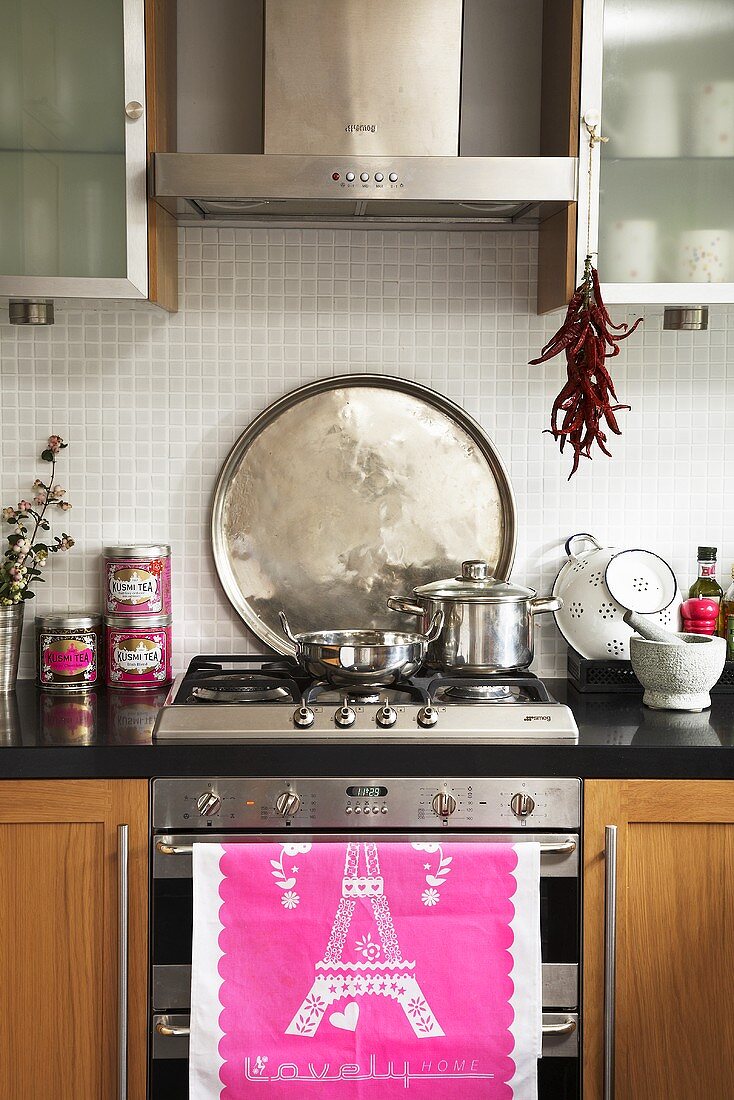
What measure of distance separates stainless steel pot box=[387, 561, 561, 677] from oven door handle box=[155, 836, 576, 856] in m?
0.36

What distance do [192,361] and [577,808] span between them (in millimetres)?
1263

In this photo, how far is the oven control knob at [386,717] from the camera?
185cm

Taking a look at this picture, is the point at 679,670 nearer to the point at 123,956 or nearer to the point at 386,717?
the point at 386,717

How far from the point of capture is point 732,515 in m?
2.42

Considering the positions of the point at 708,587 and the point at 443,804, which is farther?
the point at 708,587

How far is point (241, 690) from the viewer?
199cm

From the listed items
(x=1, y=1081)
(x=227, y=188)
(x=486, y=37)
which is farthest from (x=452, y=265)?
(x=1, y=1081)

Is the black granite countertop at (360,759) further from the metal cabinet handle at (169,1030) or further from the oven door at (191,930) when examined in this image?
the metal cabinet handle at (169,1030)

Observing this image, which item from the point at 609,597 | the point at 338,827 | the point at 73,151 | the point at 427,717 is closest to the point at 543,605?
the point at 609,597

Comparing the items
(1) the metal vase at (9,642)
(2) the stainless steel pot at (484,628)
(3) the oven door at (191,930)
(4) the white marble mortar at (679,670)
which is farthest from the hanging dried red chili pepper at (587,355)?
(1) the metal vase at (9,642)

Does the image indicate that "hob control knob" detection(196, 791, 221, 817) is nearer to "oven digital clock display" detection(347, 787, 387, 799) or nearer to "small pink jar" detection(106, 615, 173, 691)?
"oven digital clock display" detection(347, 787, 387, 799)

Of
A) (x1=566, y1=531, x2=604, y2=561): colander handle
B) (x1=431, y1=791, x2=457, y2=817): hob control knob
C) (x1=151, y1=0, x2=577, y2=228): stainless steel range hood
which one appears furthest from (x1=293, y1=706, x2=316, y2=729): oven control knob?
(x1=151, y1=0, x2=577, y2=228): stainless steel range hood

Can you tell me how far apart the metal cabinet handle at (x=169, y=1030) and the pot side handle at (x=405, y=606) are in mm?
864

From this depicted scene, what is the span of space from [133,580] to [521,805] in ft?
3.05
